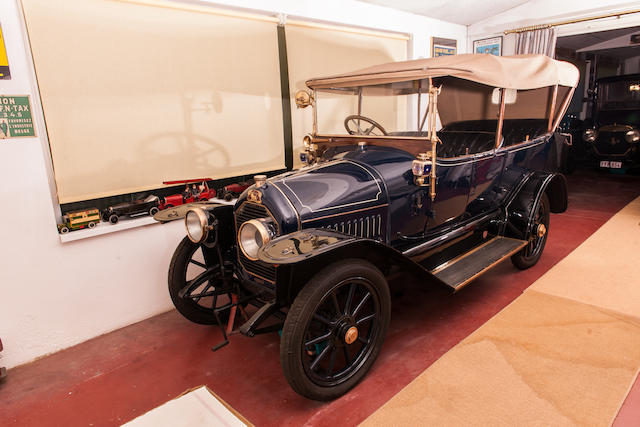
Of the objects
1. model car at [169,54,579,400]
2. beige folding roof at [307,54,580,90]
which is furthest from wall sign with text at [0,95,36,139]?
beige folding roof at [307,54,580,90]

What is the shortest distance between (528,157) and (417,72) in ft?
6.44

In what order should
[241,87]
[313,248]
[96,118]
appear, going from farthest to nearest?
[241,87] → [96,118] → [313,248]

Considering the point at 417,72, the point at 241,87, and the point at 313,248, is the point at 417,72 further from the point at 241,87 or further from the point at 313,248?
the point at 241,87

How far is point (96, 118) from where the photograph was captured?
9.80 ft

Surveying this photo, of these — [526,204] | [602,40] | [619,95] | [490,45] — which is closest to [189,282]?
[526,204]

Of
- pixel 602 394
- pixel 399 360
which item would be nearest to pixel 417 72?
pixel 399 360

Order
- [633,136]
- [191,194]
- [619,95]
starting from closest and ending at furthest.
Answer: [191,194], [633,136], [619,95]

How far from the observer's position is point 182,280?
9.10 ft

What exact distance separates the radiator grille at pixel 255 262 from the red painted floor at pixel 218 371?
0.58m

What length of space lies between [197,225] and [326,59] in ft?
9.17

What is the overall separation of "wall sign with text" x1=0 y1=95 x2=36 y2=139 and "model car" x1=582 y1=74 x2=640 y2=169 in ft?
27.8

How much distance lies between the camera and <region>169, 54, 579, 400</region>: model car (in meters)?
2.12

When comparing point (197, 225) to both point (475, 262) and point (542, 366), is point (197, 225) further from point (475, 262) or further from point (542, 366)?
point (542, 366)

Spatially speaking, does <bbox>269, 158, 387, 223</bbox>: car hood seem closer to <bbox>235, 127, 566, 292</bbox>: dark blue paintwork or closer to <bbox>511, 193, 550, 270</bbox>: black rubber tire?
<bbox>235, 127, 566, 292</bbox>: dark blue paintwork
